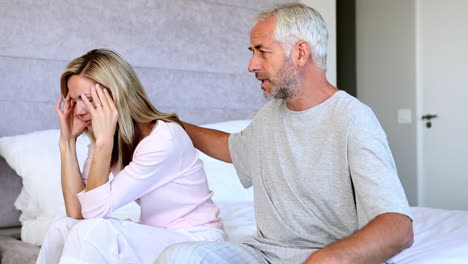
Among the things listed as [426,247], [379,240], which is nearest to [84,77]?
[379,240]

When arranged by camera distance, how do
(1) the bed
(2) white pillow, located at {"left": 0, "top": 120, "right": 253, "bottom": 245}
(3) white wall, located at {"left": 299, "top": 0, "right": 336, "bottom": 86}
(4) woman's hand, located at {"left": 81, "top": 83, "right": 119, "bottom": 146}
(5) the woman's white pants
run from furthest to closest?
(3) white wall, located at {"left": 299, "top": 0, "right": 336, "bottom": 86} < (2) white pillow, located at {"left": 0, "top": 120, "right": 253, "bottom": 245} < (1) the bed < (4) woman's hand, located at {"left": 81, "top": 83, "right": 119, "bottom": 146} < (5) the woman's white pants

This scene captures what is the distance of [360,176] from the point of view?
1.22m

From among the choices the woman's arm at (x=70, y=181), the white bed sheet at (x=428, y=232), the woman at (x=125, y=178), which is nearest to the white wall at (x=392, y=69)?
the white bed sheet at (x=428, y=232)

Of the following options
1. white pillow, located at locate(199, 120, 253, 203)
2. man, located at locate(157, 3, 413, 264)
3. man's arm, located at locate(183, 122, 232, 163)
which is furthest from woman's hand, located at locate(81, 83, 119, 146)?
white pillow, located at locate(199, 120, 253, 203)

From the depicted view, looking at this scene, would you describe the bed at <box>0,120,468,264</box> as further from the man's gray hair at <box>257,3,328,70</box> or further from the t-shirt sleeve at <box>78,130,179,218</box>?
the man's gray hair at <box>257,3,328,70</box>

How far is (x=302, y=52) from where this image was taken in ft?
4.75

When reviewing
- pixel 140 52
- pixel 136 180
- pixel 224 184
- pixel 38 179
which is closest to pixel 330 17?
pixel 140 52

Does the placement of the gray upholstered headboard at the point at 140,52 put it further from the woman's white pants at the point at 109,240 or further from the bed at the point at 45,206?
the woman's white pants at the point at 109,240

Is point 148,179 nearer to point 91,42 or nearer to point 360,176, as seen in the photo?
point 360,176

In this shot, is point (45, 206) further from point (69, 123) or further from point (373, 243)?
point (373, 243)

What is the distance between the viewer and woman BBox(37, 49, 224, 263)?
149cm

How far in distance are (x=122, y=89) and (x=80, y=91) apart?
0.39 ft

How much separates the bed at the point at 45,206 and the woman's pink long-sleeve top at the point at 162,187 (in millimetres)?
319

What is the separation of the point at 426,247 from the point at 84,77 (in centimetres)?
108
